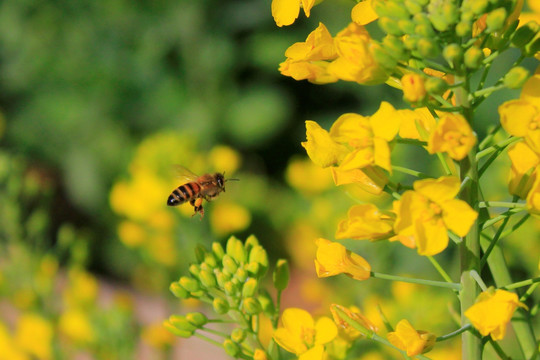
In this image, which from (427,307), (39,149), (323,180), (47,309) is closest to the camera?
(427,307)

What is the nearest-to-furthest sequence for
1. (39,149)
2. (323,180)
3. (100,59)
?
(323,180), (100,59), (39,149)

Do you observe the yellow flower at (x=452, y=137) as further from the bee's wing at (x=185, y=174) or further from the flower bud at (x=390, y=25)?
the bee's wing at (x=185, y=174)

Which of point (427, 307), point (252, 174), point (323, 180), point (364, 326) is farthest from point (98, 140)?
→ point (364, 326)

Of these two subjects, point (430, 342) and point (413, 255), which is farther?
point (413, 255)

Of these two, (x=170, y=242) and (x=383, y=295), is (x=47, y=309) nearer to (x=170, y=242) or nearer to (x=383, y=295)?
(x=170, y=242)

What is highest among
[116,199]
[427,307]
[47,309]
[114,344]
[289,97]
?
[289,97]

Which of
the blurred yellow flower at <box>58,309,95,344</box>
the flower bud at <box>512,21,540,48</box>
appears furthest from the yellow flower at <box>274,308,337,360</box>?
the blurred yellow flower at <box>58,309,95,344</box>

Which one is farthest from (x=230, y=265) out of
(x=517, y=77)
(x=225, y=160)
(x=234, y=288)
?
(x=225, y=160)

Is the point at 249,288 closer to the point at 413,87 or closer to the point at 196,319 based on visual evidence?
the point at 196,319
